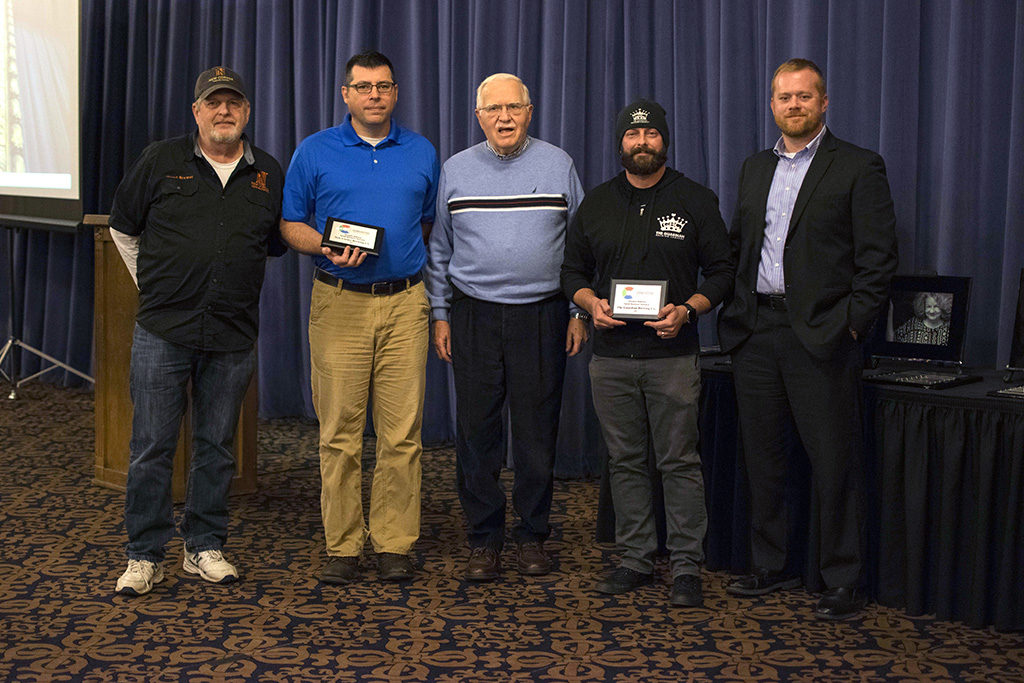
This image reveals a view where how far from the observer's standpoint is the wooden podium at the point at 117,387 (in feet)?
14.6

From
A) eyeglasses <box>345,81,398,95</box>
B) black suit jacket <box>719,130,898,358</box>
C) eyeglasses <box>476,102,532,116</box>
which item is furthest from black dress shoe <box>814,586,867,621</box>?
eyeglasses <box>345,81,398,95</box>

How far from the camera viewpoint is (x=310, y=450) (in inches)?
216

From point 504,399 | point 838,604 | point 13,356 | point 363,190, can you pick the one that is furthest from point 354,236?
point 13,356

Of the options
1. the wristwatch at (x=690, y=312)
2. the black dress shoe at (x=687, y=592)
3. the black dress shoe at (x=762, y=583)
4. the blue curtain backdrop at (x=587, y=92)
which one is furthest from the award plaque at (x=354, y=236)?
the blue curtain backdrop at (x=587, y=92)

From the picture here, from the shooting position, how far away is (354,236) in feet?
10.4

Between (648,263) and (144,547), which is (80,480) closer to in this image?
(144,547)

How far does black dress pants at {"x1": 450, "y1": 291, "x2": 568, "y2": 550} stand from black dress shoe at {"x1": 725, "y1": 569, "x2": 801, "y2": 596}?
650 mm

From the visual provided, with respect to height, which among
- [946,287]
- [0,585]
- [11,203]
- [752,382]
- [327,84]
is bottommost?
[0,585]

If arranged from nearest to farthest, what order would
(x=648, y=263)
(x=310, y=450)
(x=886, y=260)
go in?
1. (x=886, y=260)
2. (x=648, y=263)
3. (x=310, y=450)

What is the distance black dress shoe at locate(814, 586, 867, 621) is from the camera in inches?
122

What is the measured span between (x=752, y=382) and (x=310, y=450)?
9.45ft

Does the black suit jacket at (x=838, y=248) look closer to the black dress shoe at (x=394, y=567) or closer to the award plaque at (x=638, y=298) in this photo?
the award plaque at (x=638, y=298)

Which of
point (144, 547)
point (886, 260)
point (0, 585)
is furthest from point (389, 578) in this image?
point (886, 260)

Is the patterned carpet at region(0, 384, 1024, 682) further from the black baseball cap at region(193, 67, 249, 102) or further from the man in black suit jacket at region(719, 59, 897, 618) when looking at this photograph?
the black baseball cap at region(193, 67, 249, 102)
